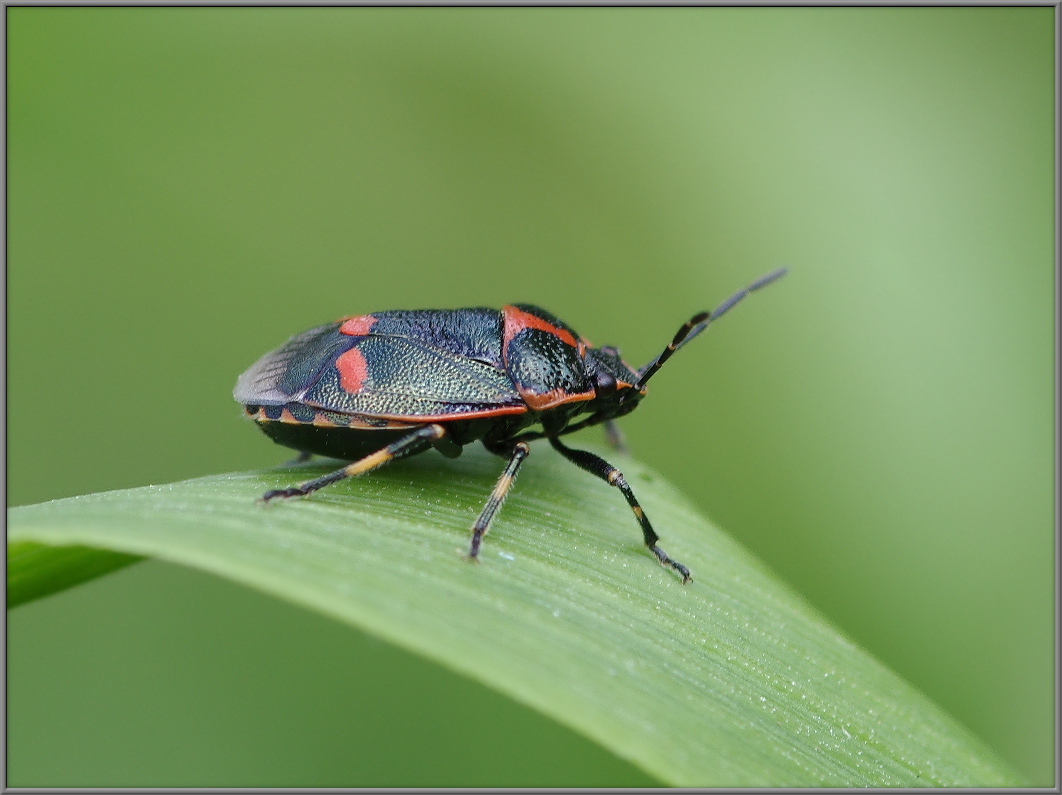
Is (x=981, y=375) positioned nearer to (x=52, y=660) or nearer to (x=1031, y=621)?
(x=1031, y=621)

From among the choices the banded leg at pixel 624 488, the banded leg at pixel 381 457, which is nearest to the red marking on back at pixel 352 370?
the banded leg at pixel 381 457

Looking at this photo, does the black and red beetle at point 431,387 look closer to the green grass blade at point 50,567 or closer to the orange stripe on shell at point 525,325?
the orange stripe on shell at point 525,325

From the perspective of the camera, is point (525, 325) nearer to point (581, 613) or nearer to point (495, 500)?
point (495, 500)

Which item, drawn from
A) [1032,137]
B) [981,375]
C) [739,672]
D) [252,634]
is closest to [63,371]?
[252,634]

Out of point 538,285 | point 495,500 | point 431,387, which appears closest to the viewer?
point 495,500

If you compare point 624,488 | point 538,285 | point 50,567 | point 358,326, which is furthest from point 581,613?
point 538,285

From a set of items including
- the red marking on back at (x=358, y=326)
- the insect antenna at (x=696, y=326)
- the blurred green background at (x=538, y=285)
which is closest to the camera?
the red marking on back at (x=358, y=326)
